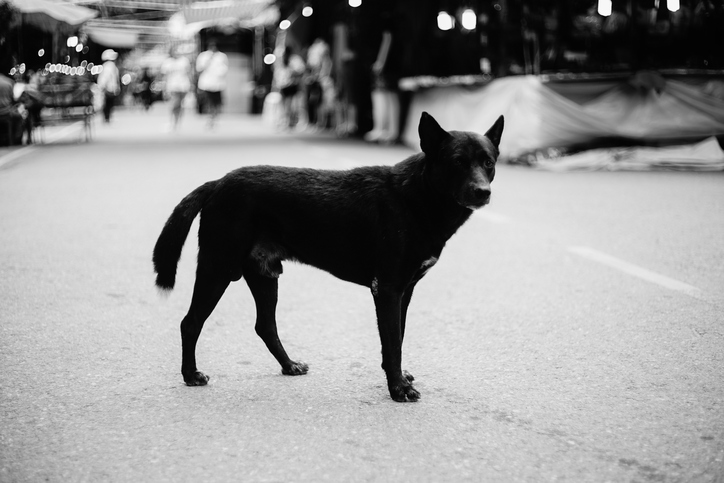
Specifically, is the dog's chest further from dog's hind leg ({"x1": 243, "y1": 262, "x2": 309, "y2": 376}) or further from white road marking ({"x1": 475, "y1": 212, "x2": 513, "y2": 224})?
white road marking ({"x1": 475, "y1": 212, "x2": 513, "y2": 224})

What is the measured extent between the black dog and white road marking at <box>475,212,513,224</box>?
4.73 meters

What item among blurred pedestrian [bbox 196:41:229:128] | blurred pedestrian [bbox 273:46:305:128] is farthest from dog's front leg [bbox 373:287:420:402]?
blurred pedestrian [bbox 273:46:305:128]

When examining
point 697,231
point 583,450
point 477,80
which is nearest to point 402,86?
point 477,80

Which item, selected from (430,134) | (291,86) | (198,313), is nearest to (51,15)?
(291,86)

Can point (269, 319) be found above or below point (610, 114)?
below

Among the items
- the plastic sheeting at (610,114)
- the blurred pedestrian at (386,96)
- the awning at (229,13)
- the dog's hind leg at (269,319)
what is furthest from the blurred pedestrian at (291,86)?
the dog's hind leg at (269,319)

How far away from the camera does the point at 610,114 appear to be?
43.0 ft

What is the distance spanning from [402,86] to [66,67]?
758 cm

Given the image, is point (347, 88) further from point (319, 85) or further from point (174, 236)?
point (174, 236)

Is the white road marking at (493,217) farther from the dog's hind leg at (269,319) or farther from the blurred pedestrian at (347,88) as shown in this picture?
the blurred pedestrian at (347,88)

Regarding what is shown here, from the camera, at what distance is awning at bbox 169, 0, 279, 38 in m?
32.8

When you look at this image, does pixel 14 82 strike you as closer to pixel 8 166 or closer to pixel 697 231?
pixel 8 166

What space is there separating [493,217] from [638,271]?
2.75 meters

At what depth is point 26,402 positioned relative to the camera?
343cm
